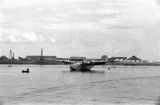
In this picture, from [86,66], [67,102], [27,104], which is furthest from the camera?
[86,66]

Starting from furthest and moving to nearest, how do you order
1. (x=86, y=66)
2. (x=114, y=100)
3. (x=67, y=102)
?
(x=86, y=66) → (x=114, y=100) → (x=67, y=102)

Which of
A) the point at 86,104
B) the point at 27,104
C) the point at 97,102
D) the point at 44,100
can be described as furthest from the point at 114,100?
the point at 27,104

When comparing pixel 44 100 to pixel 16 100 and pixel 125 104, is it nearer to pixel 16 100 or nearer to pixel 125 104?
pixel 16 100

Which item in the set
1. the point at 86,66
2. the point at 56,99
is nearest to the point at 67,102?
the point at 56,99

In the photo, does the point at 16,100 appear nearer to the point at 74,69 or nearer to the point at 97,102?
the point at 97,102

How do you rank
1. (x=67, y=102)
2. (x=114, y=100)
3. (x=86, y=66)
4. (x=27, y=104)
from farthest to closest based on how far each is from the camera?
(x=86, y=66) → (x=114, y=100) → (x=67, y=102) → (x=27, y=104)

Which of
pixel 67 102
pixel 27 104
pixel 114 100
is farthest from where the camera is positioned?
pixel 114 100

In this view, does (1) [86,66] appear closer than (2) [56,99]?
No

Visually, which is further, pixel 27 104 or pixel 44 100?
pixel 44 100
